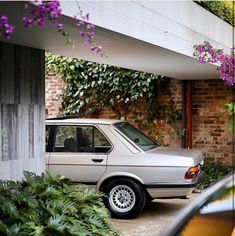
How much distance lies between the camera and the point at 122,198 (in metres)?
8.47

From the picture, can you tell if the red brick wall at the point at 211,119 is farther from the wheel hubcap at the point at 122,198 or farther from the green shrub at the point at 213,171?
the wheel hubcap at the point at 122,198

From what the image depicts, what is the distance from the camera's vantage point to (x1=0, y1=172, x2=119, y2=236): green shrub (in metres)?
5.16

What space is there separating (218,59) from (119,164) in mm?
2564

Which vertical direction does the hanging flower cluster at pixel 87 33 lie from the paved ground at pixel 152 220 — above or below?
above

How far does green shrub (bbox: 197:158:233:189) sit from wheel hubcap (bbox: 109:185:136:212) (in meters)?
3.03

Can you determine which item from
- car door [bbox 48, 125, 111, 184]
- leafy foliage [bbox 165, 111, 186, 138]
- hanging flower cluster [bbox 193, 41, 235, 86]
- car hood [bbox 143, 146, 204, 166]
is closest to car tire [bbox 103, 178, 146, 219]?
car door [bbox 48, 125, 111, 184]

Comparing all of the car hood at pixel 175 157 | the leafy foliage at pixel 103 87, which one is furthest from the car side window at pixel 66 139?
the leafy foliage at pixel 103 87

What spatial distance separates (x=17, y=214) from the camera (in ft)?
17.2

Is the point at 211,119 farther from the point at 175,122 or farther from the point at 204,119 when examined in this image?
the point at 175,122

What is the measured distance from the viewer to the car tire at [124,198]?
834 cm

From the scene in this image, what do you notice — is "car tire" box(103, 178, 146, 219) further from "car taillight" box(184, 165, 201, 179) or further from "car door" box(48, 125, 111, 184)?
"car taillight" box(184, 165, 201, 179)

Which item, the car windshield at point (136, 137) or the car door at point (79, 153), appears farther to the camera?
the car windshield at point (136, 137)

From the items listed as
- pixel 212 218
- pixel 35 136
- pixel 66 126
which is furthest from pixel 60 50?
pixel 212 218

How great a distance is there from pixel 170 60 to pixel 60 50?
90.7 inches
